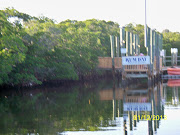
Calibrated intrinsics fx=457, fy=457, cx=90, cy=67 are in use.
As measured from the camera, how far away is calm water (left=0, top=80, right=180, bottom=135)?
46.4ft

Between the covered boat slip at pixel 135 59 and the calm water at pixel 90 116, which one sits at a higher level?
the covered boat slip at pixel 135 59

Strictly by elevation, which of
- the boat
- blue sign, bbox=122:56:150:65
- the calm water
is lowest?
the calm water

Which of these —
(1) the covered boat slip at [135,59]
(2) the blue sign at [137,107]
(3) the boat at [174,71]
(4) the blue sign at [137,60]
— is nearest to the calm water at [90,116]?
(2) the blue sign at [137,107]

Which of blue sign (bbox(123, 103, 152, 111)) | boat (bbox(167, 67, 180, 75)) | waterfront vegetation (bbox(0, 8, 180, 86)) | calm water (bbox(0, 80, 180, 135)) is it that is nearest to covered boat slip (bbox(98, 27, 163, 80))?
waterfront vegetation (bbox(0, 8, 180, 86))

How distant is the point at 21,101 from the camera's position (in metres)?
23.4

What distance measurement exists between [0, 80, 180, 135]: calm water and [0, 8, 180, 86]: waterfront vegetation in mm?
4526

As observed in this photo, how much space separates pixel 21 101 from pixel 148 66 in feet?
42.0

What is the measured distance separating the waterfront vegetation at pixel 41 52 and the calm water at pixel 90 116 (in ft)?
14.8

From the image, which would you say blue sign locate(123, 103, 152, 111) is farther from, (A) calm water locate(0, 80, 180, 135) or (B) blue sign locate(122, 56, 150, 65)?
(B) blue sign locate(122, 56, 150, 65)

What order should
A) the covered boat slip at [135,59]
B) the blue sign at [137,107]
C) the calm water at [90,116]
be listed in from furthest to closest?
the covered boat slip at [135,59], the blue sign at [137,107], the calm water at [90,116]

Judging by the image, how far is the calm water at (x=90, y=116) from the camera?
14156 millimetres

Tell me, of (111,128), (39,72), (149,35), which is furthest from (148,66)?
(111,128)

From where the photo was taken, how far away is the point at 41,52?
34062mm

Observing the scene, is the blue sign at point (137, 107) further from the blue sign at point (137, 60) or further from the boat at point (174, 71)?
the boat at point (174, 71)
